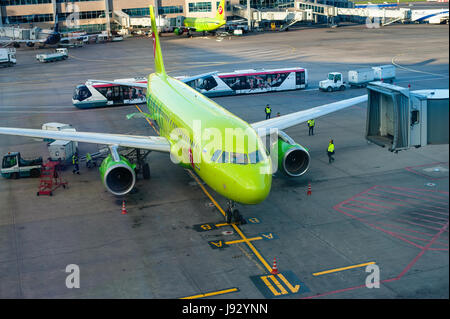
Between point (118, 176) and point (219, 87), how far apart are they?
39.7 metres

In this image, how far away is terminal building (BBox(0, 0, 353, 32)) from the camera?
139075 millimetres

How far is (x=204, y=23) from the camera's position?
138125mm

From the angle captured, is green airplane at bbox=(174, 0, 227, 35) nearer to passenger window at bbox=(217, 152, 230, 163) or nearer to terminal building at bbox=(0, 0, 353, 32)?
terminal building at bbox=(0, 0, 353, 32)

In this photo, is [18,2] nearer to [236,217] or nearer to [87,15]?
[87,15]

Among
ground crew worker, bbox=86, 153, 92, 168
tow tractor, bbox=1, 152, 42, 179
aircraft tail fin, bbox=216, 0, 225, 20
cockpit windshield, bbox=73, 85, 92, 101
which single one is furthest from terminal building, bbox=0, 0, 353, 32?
tow tractor, bbox=1, 152, 42, 179

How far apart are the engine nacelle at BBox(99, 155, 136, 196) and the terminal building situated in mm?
119518

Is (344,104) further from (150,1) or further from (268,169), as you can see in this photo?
(150,1)

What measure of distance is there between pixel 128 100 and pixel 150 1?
90.5 m

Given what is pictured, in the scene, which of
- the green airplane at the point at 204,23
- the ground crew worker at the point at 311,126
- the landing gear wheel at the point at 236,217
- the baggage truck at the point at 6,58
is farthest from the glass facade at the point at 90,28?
the landing gear wheel at the point at 236,217

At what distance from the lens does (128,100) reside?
68.2 meters

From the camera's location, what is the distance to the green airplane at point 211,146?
26.8 metres

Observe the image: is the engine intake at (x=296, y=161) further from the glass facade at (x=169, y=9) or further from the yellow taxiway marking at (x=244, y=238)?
the glass facade at (x=169, y=9)

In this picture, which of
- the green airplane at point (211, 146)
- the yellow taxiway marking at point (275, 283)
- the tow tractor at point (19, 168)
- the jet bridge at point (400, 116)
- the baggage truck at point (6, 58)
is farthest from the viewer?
the baggage truck at point (6, 58)
